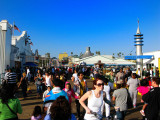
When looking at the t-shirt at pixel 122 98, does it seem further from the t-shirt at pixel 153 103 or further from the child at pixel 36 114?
the child at pixel 36 114

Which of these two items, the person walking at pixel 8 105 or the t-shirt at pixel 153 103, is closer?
the person walking at pixel 8 105

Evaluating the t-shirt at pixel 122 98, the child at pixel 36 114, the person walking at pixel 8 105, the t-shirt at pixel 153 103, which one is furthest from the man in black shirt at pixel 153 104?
the person walking at pixel 8 105

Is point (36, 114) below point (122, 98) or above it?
below

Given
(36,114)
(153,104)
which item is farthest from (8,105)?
(153,104)

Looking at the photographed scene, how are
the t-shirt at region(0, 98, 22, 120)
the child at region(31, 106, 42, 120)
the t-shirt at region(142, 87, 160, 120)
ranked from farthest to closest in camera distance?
the child at region(31, 106, 42, 120) < the t-shirt at region(142, 87, 160, 120) < the t-shirt at region(0, 98, 22, 120)

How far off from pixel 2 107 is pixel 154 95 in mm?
3345

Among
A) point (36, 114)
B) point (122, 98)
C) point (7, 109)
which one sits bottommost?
point (36, 114)

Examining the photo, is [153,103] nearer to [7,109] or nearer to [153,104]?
[153,104]

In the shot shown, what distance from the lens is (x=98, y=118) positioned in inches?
125

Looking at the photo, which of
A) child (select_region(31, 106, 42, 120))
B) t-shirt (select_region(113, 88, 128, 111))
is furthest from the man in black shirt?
child (select_region(31, 106, 42, 120))

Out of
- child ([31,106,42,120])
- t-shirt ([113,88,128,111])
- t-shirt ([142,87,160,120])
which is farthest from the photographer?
t-shirt ([113,88,128,111])

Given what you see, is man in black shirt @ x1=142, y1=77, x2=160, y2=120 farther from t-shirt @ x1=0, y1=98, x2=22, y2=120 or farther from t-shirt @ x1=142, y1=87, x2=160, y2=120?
t-shirt @ x1=0, y1=98, x2=22, y2=120

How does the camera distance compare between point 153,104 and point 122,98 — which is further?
point 122,98

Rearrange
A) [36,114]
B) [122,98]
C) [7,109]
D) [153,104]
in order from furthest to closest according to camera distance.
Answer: [122,98], [36,114], [153,104], [7,109]
